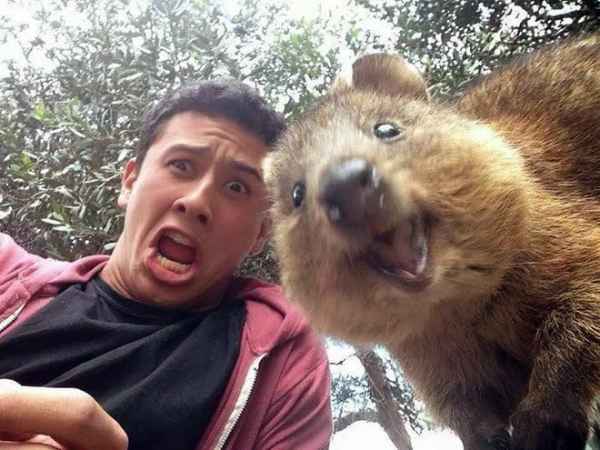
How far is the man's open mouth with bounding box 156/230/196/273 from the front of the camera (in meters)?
1.28

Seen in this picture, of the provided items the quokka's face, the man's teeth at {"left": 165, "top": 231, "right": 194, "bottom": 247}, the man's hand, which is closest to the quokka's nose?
the quokka's face

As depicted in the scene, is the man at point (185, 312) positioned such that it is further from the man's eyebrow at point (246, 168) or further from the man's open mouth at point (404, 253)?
the man's open mouth at point (404, 253)

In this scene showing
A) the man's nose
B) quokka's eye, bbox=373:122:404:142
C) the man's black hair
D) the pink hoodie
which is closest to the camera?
quokka's eye, bbox=373:122:404:142

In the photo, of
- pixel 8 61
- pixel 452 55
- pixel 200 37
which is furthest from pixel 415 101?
pixel 8 61

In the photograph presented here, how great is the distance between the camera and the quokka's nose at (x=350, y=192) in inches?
31.6

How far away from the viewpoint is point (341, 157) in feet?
3.05

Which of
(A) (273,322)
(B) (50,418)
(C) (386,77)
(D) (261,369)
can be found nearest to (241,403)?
(D) (261,369)

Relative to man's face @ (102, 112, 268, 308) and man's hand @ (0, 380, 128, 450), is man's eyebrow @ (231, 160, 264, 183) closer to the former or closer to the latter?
man's face @ (102, 112, 268, 308)

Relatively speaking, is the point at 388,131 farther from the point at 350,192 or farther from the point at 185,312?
the point at 185,312

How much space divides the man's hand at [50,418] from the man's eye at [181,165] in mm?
642

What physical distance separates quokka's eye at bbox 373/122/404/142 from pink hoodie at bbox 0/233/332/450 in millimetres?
377

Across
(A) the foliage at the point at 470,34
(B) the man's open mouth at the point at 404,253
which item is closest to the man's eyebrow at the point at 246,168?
(A) the foliage at the point at 470,34

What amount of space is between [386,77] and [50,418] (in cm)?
88

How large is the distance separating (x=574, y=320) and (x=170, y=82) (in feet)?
4.22
